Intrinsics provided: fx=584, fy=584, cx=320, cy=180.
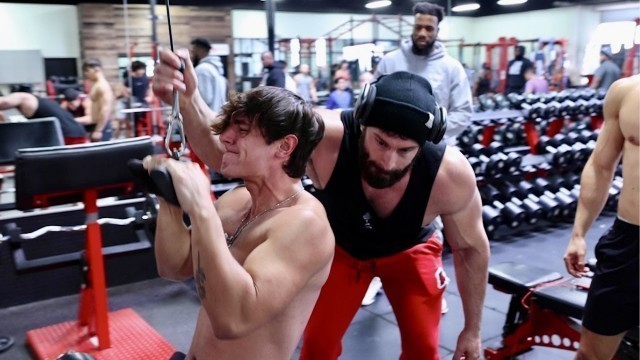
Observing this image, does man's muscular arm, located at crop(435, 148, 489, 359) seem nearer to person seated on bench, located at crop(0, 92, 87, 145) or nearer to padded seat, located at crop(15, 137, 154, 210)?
padded seat, located at crop(15, 137, 154, 210)

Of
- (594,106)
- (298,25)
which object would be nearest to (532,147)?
(594,106)

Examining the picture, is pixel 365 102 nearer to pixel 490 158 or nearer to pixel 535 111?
pixel 490 158

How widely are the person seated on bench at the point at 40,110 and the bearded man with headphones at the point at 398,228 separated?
3050mm

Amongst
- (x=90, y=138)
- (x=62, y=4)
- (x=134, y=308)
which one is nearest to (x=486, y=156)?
(x=134, y=308)

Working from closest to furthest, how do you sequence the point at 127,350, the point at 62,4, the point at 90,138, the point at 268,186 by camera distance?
1. the point at 268,186
2. the point at 127,350
3. the point at 90,138
4. the point at 62,4

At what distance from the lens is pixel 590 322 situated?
1838 mm

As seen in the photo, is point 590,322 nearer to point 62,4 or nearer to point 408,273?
point 408,273

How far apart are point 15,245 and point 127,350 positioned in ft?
2.24

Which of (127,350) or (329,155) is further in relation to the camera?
(127,350)

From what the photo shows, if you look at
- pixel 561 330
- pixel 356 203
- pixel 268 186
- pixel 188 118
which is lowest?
pixel 561 330

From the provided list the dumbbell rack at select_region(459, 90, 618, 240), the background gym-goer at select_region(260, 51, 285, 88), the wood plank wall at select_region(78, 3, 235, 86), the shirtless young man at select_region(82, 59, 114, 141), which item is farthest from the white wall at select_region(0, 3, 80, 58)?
the dumbbell rack at select_region(459, 90, 618, 240)

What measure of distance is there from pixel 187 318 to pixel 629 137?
2.34 meters

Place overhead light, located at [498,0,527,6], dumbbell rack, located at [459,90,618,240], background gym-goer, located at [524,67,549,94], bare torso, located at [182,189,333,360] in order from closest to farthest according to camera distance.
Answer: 1. bare torso, located at [182,189,333,360]
2. dumbbell rack, located at [459,90,618,240]
3. background gym-goer, located at [524,67,549,94]
4. overhead light, located at [498,0,527,6]

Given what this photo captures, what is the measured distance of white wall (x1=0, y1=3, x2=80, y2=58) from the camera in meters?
9.44
